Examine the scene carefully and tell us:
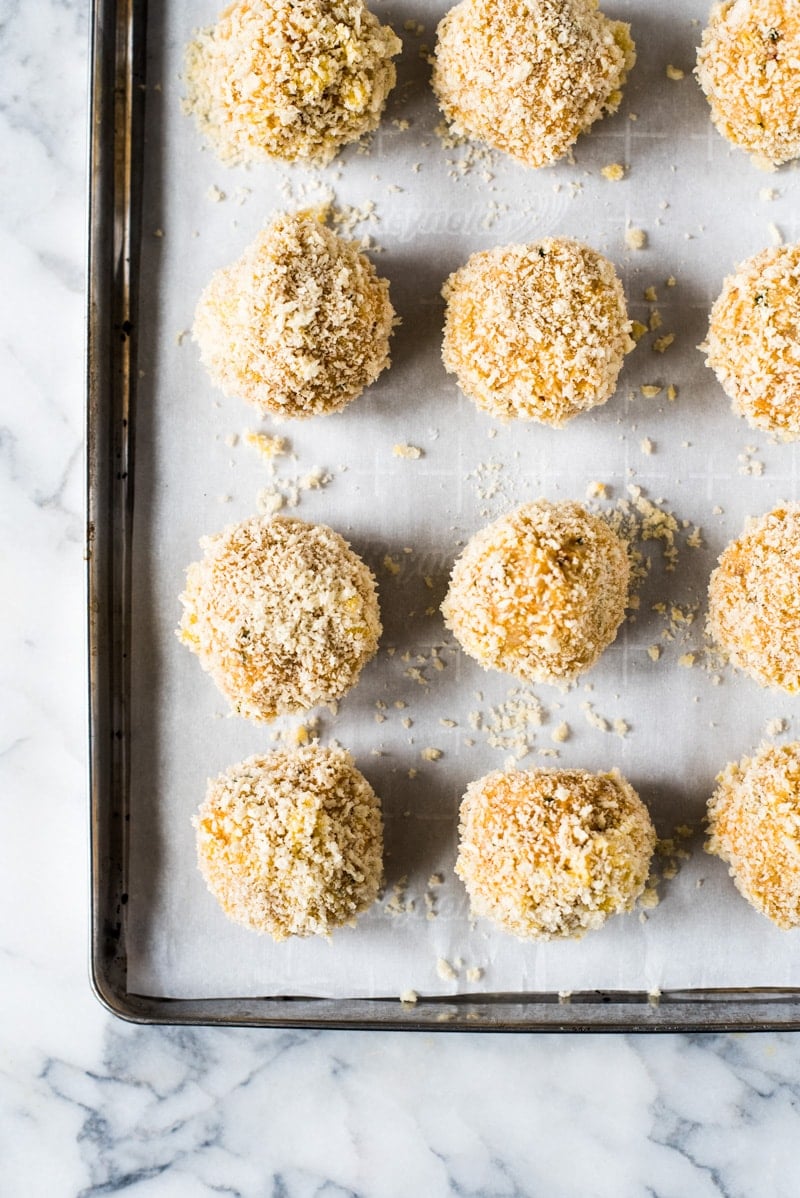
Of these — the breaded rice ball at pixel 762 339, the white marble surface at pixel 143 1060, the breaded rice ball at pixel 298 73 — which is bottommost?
the white marble surface at pixel 143 1060

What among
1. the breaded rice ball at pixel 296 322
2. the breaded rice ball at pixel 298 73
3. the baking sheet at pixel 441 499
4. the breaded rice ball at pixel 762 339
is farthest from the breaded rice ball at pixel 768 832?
the breaded rice ball at pixel 298 73

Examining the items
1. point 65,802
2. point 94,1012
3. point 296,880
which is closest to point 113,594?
point 65,802

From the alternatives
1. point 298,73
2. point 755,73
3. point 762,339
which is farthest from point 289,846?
point 755,73

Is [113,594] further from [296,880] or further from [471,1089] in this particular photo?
[471,1089]

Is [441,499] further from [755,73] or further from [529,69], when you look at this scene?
[755,73]

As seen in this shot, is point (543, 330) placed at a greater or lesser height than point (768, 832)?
greater

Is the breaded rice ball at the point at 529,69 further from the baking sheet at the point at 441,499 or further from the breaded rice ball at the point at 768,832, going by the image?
the breaded rice ball at the point at 768,832

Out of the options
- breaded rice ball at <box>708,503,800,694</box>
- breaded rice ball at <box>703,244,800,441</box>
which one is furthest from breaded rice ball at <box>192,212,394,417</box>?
breaded rice ball at <box>708,503,800,694</box>
